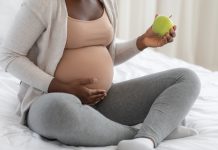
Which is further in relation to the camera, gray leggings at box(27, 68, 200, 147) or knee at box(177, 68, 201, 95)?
knee at box(177, 68, 201, 95)

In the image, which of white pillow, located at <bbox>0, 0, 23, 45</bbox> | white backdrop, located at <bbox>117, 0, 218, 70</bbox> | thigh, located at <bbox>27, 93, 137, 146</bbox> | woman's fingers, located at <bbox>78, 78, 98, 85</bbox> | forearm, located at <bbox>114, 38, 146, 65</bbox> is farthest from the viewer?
white backdrop, located at <bbox>117, 0, 218, 70</bbox>

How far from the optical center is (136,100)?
1.22 metres

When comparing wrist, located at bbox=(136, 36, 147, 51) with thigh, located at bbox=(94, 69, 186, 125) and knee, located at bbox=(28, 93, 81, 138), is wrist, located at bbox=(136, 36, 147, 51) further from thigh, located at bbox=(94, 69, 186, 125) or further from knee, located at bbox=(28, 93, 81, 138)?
knee, located at bbox=(28, 93, 81, 138)

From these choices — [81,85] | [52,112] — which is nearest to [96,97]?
[81,85]

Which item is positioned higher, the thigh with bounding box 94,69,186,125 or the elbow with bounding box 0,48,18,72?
the elbow with bounding box 0,48,18,72

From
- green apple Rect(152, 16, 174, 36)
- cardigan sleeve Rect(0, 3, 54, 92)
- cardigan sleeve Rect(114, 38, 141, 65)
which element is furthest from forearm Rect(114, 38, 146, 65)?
cardigan sleeve Rect(0, 3, 54, 92)

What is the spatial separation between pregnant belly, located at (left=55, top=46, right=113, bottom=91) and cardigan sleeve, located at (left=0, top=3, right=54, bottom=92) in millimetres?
53

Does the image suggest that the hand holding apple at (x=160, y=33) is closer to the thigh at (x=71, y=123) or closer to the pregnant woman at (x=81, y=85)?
the pregnant woman at (x=81, y=85)

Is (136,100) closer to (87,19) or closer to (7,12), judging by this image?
(87,19)

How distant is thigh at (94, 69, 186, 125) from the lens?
1.21 meters

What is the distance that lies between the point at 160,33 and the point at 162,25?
3 centimetres

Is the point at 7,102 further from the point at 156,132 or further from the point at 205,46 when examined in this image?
the point at 205,46

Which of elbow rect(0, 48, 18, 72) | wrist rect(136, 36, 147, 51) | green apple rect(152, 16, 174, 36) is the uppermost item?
green apple rect(152, 16, 174, 36)

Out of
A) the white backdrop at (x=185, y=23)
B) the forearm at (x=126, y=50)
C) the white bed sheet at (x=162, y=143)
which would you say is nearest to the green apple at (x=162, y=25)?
the forearm at (x=126, y=50)
